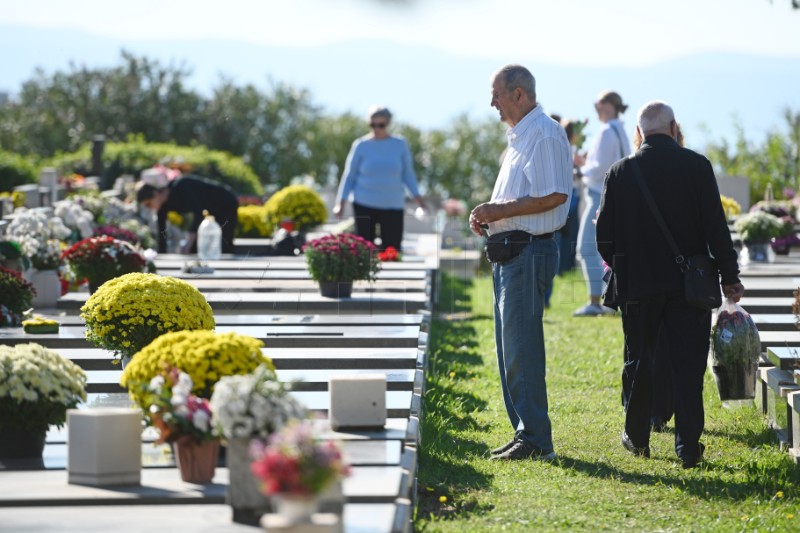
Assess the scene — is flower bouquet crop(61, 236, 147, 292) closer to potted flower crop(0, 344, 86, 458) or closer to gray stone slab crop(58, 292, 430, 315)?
gray stone slab crop(58, 292, 430, 315)

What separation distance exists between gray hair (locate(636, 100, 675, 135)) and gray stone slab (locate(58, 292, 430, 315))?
4.27 m

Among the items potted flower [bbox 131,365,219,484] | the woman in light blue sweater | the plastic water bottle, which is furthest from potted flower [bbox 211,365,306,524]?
the plastic water bottle

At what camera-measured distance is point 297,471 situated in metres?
4.04

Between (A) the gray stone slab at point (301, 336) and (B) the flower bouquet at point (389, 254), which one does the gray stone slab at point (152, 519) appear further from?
(B) the flower bouquet at point (389, 254)

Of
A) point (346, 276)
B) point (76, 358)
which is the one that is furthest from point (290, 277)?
point (76, 358)

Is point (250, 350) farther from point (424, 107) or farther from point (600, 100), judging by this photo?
point (424, 107)

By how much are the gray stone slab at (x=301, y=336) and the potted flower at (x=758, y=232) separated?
195 inches

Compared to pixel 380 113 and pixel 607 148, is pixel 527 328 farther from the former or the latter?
pixel 380 113

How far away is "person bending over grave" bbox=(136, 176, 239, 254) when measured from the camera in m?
14.2

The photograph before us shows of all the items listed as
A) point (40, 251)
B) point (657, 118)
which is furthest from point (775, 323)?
point (40, 251)

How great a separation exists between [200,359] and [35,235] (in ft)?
21.2

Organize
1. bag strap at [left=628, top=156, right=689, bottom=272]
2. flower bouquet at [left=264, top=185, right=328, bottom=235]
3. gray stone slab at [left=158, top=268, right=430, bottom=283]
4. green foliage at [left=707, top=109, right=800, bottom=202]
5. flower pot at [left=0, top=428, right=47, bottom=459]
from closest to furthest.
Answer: flower pot at [left=0, top=428, right=47, bottom=459], bag strap at [left=628, top=156, right=689, bottom=272], gray stone slab at [left=158, top=268, right=430, bottom=283], flower bouquet at [left=264, top=185, right=328, bottom=235], green foliage at [left=707, top=109, right=800, bottom=202]

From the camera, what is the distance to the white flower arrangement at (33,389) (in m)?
5.62

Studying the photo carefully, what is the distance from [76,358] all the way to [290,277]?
14.7 ft
